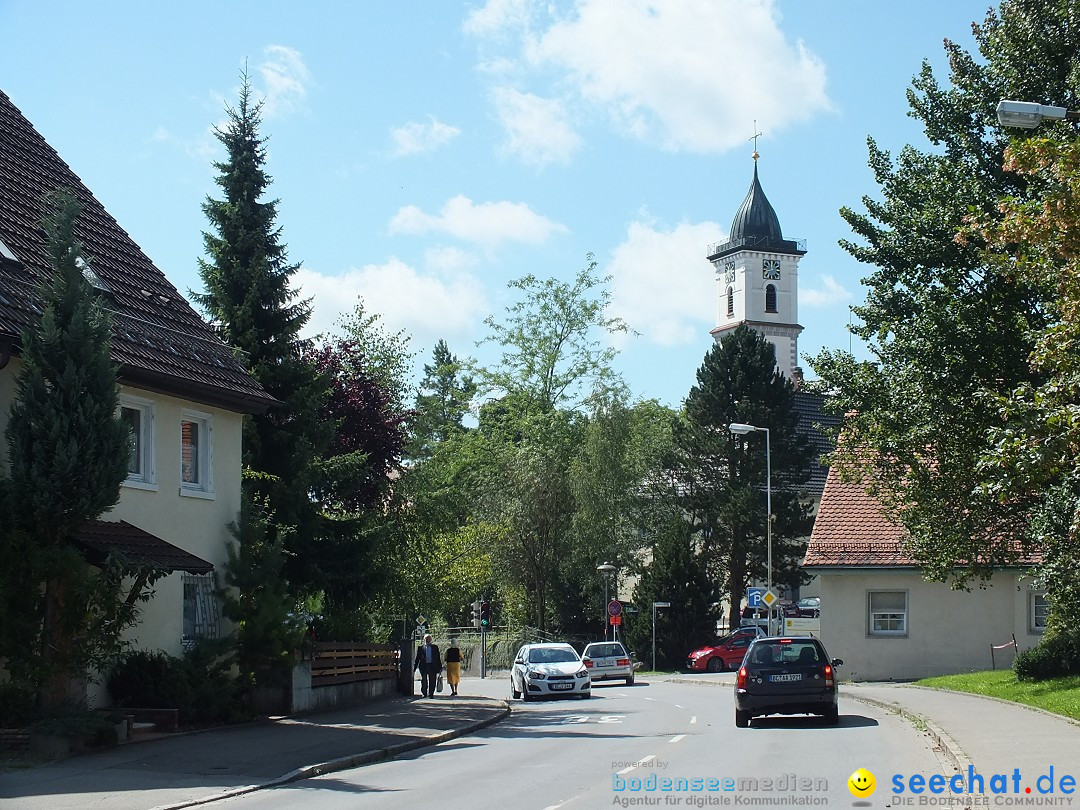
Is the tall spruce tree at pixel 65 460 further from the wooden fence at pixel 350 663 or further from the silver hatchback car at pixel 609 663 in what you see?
the silver hatchback car at pixel 609 663

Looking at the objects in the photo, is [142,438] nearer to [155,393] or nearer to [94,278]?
[155,393]

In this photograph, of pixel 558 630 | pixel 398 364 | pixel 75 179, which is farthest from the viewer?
pixel 558 630

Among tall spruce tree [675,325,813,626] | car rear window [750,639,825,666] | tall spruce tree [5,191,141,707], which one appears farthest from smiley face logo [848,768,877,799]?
tall spruce tree [675,325,813,626]

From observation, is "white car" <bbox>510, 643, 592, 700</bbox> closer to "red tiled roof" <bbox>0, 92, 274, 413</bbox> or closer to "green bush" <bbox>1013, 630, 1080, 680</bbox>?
"green bush" <bbox>1013, 630, 1080, 680</bbox>

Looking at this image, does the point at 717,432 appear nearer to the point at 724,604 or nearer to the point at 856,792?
the point at 724,604

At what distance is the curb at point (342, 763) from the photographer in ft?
46.2

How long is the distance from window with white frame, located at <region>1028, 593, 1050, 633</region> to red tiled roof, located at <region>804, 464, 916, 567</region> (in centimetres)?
378

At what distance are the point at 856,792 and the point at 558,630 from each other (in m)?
47.7

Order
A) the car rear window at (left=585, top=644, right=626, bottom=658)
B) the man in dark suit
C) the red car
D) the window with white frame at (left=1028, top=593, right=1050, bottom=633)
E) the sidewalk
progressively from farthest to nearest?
the red car, the car rear window at (left=585, top=644, right=626, bottom=658), the window with white frame at (left=1028, top=593, right=1050, bottom=633), the man in dark suit, the sidewalk

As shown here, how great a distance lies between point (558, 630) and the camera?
199ft

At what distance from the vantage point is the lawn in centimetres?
2267

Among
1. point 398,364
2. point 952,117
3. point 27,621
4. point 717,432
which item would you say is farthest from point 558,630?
point 27,621

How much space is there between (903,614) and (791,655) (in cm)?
1882

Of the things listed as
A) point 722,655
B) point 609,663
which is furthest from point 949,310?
point 722,655
